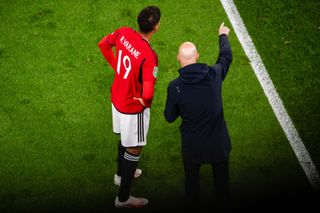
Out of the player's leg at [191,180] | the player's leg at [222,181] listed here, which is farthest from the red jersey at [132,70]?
the player's leg at [222,181]

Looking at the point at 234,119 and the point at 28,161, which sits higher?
the point at 28,161

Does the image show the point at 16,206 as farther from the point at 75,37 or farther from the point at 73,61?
the point at 75,37

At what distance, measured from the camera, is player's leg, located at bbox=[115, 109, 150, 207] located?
4.98m

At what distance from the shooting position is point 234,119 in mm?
6320

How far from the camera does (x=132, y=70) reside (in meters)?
4.70

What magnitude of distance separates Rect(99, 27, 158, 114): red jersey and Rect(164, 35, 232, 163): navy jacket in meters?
0.24

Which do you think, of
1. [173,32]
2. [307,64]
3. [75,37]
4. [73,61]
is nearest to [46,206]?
[73,61]

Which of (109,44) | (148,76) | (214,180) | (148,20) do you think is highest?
(148,20)

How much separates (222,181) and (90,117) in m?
2.17

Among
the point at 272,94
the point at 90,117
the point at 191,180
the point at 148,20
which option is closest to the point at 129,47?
the point at 148,20

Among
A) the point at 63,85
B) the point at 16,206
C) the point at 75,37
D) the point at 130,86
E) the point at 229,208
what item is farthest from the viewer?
the point at 75,37

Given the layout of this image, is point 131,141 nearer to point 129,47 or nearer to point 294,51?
point 129,47

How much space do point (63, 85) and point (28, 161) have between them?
1.18m

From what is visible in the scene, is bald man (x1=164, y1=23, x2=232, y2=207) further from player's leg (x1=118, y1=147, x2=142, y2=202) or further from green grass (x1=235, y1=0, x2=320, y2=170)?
green grass (x1=235, y1=0, x2=320, y2=170)
